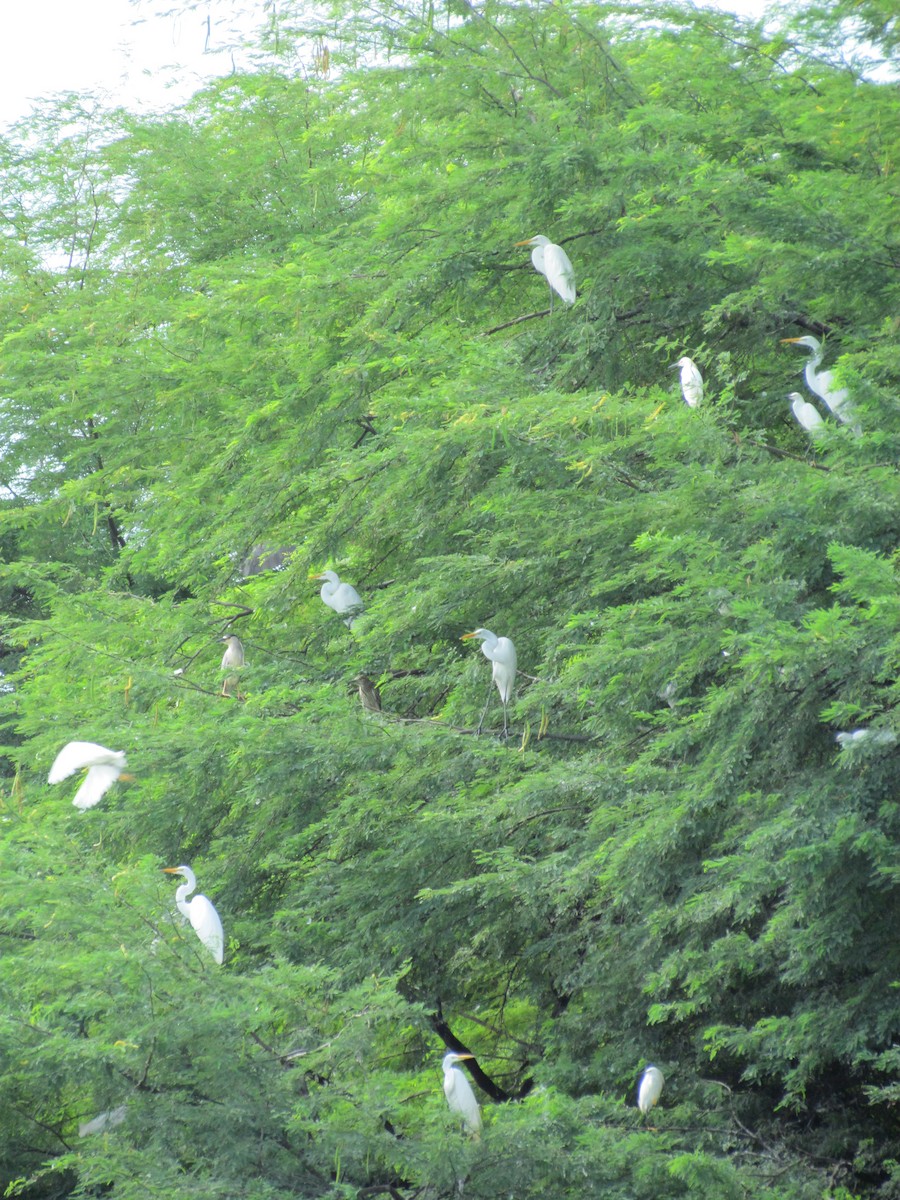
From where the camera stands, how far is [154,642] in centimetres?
775

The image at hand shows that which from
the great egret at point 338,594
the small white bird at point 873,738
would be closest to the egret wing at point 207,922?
the great egret at point 338,594

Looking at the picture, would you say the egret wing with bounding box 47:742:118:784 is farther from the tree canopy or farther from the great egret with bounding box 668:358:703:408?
the great egret with bounding box 668:358:703:408

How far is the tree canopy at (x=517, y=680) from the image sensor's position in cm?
362

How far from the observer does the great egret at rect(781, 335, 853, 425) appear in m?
5.16

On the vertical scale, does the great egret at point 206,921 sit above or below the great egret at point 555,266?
below

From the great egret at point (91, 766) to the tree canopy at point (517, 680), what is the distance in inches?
7.8

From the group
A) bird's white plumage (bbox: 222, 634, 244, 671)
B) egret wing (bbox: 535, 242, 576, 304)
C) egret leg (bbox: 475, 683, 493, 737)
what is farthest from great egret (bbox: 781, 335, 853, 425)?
bird's white plumage (bbox: 222, 634, 244, 671)

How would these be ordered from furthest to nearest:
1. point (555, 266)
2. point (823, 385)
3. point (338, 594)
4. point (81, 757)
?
point (338, 594) < point (555, 266) < point (823, 385) < point (81, 757)

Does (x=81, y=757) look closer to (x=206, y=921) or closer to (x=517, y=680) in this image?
(x=206, y=921)

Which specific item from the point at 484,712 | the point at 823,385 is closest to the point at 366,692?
the point at 484,712

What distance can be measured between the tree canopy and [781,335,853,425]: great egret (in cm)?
16

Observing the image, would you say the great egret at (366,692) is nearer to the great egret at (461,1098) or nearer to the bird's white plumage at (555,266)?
the bird's white plumage at (555,266)

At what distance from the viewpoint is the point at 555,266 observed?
661 centimetres

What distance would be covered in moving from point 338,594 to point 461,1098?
3.38 m
